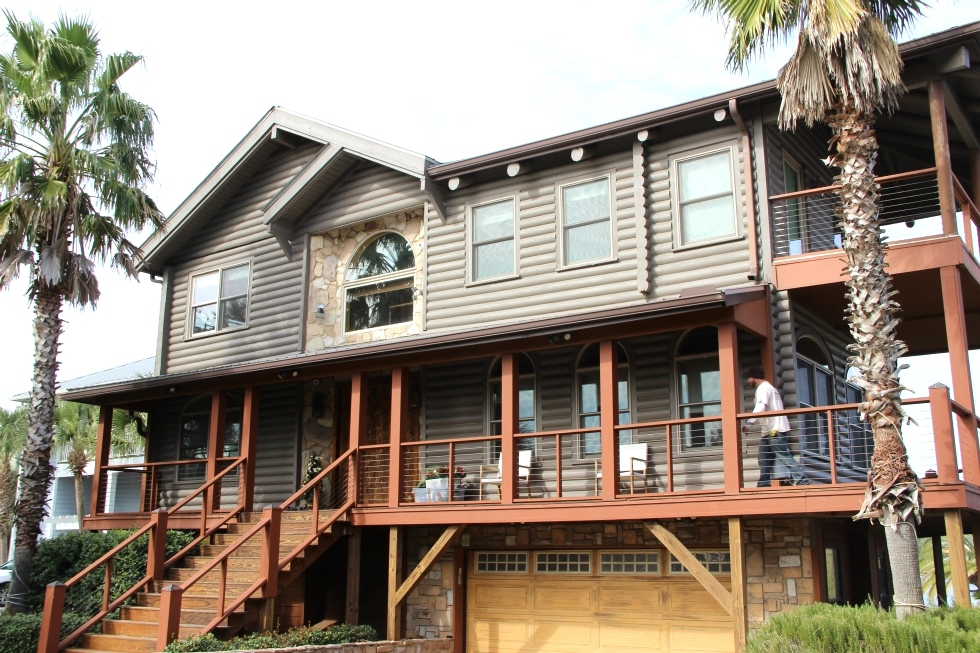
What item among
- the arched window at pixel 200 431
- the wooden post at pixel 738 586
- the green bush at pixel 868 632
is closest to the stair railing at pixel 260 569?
the arched window at pixel 200 431

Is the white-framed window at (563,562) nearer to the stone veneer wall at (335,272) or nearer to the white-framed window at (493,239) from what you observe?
the white-framed window at (493,239)

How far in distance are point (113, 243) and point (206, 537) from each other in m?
5.91

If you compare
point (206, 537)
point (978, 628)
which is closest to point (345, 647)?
point (206, 537)

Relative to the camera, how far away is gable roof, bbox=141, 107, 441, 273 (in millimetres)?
17703

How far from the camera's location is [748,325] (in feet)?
42.0

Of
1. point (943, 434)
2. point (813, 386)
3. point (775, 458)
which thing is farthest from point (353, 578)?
point (943, 434)

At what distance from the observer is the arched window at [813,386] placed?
45.3 feet

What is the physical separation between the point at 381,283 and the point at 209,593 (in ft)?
22.0

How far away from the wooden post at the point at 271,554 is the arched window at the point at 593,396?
4691 mm

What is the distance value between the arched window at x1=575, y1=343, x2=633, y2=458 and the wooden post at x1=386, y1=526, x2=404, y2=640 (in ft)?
10.2

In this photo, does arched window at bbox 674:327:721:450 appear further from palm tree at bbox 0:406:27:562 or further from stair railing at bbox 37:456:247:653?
palm tree at bbox 0:406:27:562

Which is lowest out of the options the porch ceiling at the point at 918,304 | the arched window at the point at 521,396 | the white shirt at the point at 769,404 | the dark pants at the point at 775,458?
the dark pants at the point at 775,458

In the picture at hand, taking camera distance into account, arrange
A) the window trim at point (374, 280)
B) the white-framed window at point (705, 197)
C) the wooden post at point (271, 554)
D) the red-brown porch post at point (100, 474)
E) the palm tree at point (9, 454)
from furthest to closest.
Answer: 1. the palm tree at point (9, 454)
2. the red-brown porch post at point (100, 474)
3. the window trim at point (374, 280)
4. the white-framed window at point (705, 197)
5. the wooden post at point (271, 554)

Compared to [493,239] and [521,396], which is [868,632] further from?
[493,239]
